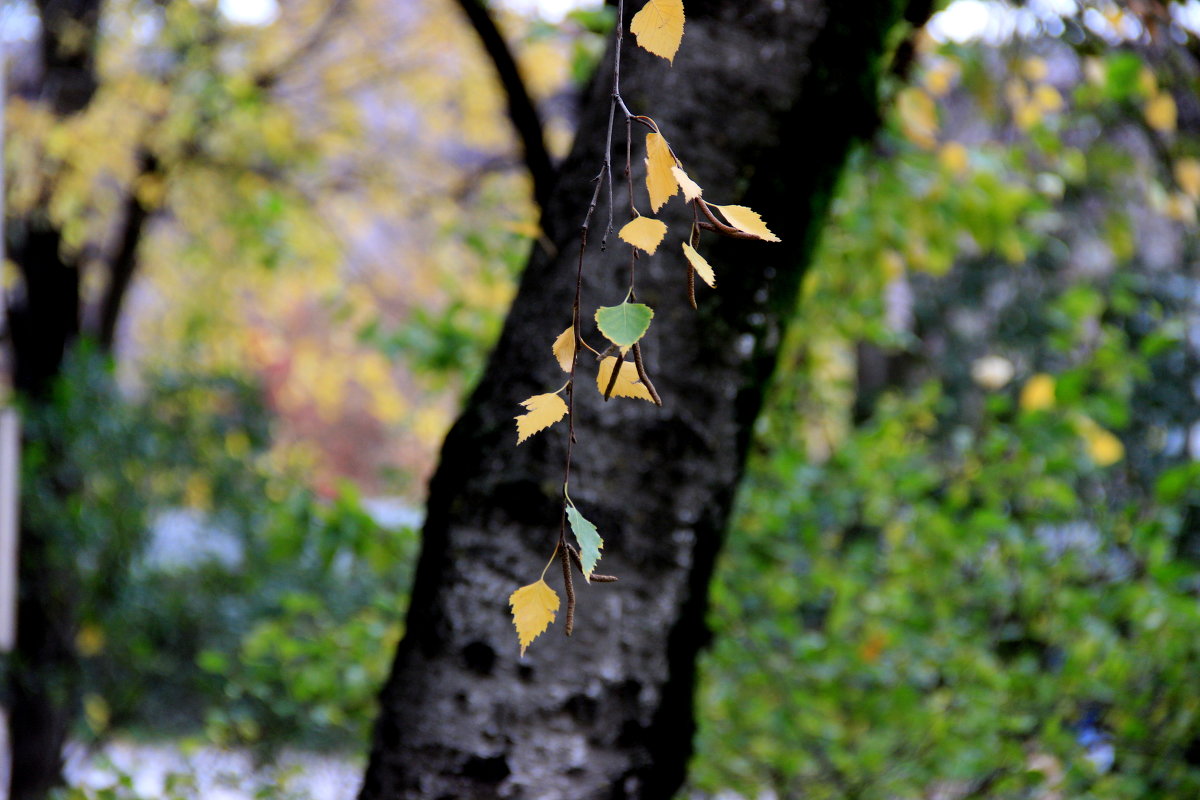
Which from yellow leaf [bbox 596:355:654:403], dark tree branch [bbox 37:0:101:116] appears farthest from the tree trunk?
yellow leaf [bbox 596:355:654:403]

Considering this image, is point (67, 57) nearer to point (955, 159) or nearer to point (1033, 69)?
point (955, 159)

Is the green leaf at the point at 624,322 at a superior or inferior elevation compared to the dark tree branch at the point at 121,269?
inferior

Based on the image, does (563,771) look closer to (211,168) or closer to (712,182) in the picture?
(712,182)

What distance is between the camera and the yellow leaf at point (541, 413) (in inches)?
35.1

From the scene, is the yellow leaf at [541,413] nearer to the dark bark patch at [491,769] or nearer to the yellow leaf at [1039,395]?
the dark bark patch at [491,769]

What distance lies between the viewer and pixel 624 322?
2.79 ft

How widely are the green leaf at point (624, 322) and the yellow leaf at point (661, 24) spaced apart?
25 centimetres

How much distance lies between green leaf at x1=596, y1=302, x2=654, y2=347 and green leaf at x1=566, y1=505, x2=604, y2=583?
0.16 m

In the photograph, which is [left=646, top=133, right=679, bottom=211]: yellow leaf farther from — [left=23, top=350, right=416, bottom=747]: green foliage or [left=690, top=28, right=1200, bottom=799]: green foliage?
[left=23, top=350, right=416, bottom=747]: green foliage

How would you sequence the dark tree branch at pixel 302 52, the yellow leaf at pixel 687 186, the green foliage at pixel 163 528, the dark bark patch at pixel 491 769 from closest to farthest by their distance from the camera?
1. the yellow leaf at pixel 687 186
2. the dark bark patch at pixel 491 769
3. the green foliage at pixel 163 528
4. the dark tree branch at pixel 302 52

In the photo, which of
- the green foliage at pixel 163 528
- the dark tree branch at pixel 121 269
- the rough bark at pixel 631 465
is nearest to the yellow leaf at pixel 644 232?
the rough bark at pixel 631 465

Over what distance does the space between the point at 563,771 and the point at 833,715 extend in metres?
1.56

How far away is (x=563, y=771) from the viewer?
1479 millimetres

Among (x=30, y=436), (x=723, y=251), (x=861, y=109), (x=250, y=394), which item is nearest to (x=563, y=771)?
(x=723, y=251)
